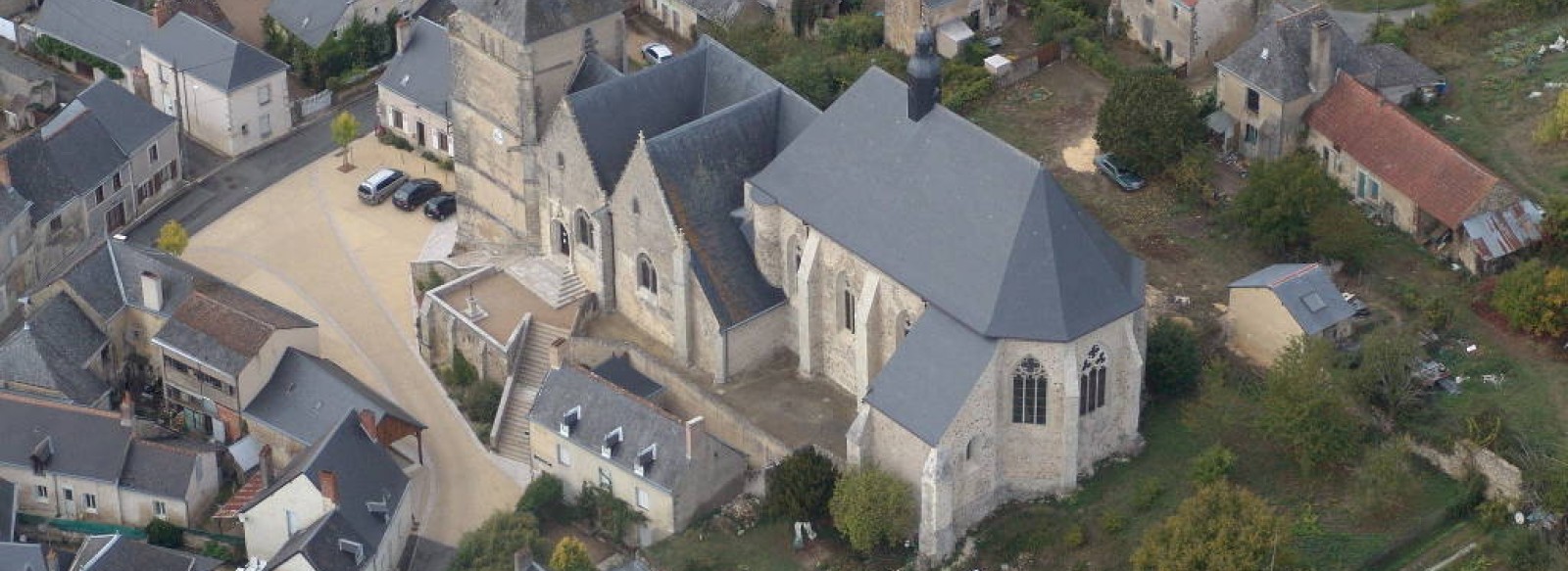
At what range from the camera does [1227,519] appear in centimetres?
9119

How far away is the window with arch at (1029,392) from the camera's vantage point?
97375mm

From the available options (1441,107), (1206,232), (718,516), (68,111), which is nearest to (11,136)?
(68,111)

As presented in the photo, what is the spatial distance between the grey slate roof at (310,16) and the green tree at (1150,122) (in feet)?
142

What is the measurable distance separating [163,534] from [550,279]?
66.2 feet

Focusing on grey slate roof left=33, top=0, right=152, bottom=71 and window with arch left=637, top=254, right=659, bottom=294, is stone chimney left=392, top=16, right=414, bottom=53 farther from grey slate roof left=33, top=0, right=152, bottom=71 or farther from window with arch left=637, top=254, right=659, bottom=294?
window with arch left=637, top=254, right=659, bottom=294

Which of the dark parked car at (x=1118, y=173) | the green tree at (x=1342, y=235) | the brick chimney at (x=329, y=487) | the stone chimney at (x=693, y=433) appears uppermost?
the green tree at (x=1342, y=235)

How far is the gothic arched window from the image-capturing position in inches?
4498

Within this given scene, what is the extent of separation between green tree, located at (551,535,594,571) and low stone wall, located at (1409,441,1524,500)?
102 feet

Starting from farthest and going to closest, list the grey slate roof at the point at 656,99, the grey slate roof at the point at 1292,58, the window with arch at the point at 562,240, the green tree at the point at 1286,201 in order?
1. the grey slate roof at the point at 1292,58
2. the window with arch at the point at 562,240
3. the green tree at the point at 1286,201
4. the grey slate roof at the point at 656,99

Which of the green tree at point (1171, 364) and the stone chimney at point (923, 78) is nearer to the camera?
the stone chimney at point (923, 78)

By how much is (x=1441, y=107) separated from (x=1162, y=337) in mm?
26714

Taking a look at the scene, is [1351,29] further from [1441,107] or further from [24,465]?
[24,465]

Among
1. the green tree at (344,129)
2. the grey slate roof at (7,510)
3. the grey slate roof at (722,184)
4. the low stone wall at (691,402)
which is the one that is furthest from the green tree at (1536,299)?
the grey slate roof at (7,510)

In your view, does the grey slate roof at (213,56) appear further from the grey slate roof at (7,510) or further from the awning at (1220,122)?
the awning at (1220,122)
